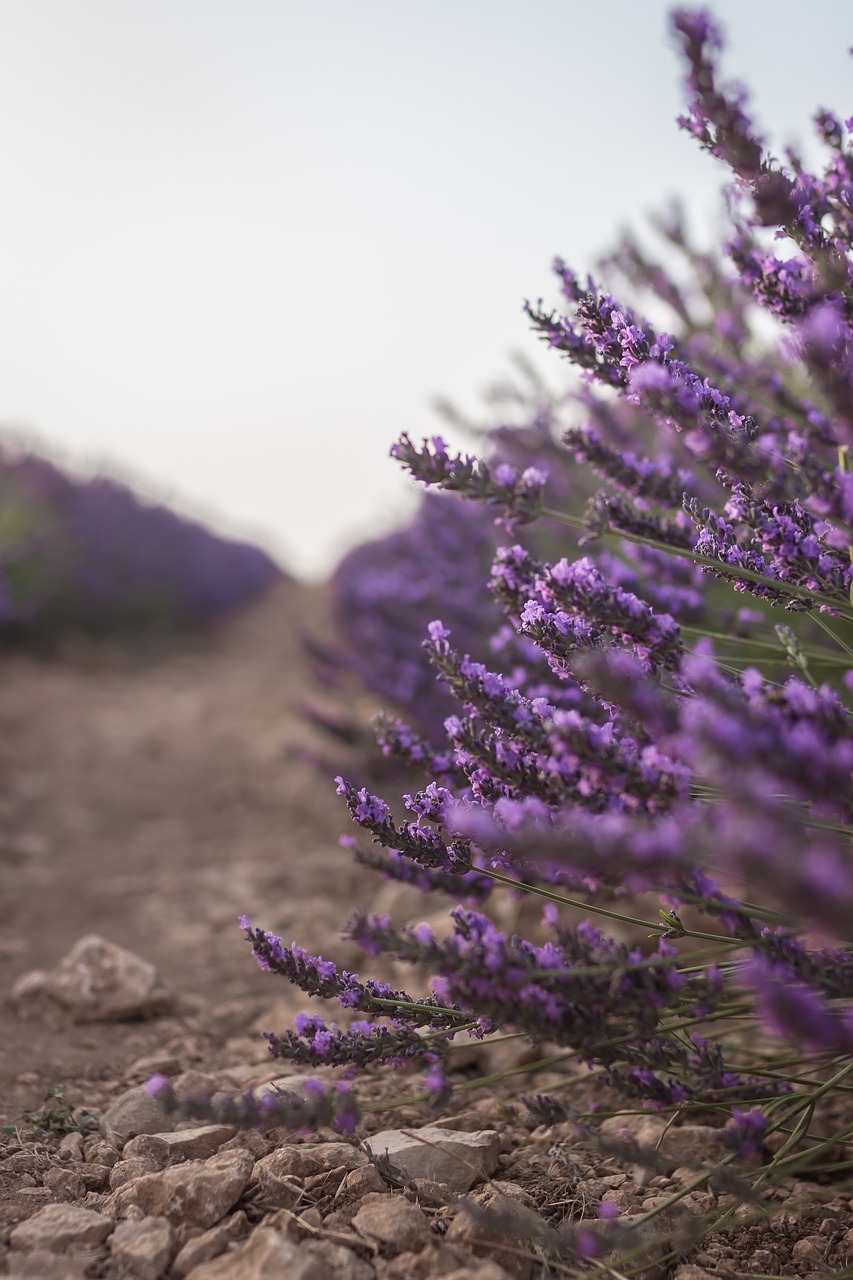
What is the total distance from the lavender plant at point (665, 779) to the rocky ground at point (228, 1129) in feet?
0.49

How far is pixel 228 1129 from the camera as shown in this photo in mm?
1767

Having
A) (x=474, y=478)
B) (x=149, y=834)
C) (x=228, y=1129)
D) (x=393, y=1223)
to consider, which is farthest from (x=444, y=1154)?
(x=149, y=834)

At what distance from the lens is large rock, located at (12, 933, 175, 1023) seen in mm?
2545

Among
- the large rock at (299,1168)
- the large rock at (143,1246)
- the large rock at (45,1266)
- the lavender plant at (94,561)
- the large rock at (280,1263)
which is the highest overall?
the lavender plant at (94,561)

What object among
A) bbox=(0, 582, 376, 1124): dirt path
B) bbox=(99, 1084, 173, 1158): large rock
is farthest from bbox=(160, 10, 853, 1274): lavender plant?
bbox=(0, 582, 376, 1124): dirt path

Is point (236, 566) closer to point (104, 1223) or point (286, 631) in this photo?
point (286, 631)

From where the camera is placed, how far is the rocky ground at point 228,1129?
1384 millimetres

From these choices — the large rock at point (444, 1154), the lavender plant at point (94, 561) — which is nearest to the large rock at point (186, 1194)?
the large rock at point (444, 1154)

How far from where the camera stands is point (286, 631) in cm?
1128

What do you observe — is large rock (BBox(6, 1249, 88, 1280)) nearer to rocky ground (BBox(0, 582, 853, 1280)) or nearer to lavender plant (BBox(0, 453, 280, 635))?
rocky ground (BBox(0, 582, 853, 1280))

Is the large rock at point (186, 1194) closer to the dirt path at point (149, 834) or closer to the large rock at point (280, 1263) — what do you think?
the large rock at point (280, 1263)

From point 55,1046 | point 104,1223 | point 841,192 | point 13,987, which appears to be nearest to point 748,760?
point 841,192

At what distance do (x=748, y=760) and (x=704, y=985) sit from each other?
0.47 metres

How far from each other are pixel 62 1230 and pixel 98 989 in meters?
1.21
